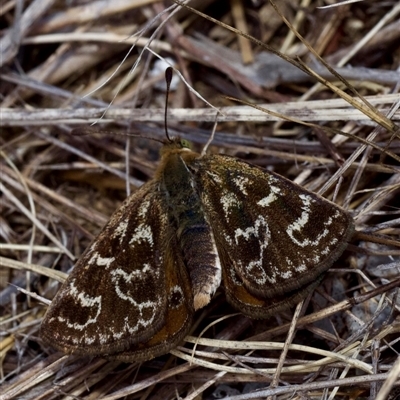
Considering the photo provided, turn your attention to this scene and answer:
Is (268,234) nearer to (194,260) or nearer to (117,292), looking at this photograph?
(194,260)

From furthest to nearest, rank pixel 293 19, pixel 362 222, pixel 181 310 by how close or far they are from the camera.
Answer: pixel 293 19, pixel 362 222, pixel 181 310

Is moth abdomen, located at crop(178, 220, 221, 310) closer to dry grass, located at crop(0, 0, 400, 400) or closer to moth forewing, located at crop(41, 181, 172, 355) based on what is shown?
moth forewing, located at crop(41, 181, 172, 355)

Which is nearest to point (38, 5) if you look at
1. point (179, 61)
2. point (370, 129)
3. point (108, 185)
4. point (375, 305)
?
point (179, 61)

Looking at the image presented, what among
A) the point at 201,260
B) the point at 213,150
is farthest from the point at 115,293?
the point at 213,150

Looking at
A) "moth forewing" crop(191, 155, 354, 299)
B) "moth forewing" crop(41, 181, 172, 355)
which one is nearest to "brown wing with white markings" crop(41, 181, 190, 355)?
"moth forewing" crop(41, 181, 172, 355)

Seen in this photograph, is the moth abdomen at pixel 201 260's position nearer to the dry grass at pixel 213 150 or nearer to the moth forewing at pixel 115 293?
the moth forewing at pixel 115 293

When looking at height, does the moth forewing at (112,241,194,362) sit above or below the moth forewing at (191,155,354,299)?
below

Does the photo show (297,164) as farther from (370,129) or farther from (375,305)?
(375,305)
